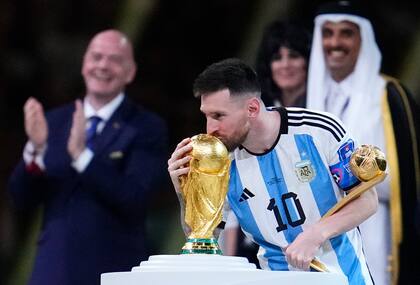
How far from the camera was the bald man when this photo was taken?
211 inches

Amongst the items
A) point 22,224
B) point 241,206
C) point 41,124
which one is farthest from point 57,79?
point 241,206

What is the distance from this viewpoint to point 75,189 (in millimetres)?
5457

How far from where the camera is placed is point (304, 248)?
156 inches

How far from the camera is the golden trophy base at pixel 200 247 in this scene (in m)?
3.94

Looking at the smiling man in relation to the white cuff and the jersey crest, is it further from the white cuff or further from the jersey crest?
the jersey crest

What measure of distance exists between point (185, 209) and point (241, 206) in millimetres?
349

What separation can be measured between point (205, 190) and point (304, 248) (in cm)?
34

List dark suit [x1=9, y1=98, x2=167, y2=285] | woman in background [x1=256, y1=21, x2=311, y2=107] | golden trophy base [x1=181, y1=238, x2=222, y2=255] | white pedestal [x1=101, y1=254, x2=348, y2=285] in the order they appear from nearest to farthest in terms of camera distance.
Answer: white pedestal [x1=101, y1=254, x2=348, y2=285] < golden trophy base [x1=181, y1=238, x2=222, y2=255] < dark suit [x1=9, y1=98, x2=167, y2=285] < woman in background [x1=256, y1=21, x2=311, y2=107]

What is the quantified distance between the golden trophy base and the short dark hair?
0.47 meters

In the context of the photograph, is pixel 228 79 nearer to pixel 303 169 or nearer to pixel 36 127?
pixel 303 169

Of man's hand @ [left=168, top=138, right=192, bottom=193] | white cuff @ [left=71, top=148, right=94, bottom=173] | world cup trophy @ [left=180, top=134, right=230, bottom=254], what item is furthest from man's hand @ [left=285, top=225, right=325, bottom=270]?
white cuff @ [left=71, top=148, right=94, bottom=173]

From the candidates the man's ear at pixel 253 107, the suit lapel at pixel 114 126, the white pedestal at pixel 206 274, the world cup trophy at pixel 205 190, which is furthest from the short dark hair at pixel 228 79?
the suit lapel at pixel 114 126

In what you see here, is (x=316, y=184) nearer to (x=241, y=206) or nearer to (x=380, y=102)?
(x=241, y=206)

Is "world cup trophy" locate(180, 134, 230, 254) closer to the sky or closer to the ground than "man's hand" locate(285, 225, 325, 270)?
closer to the sky
